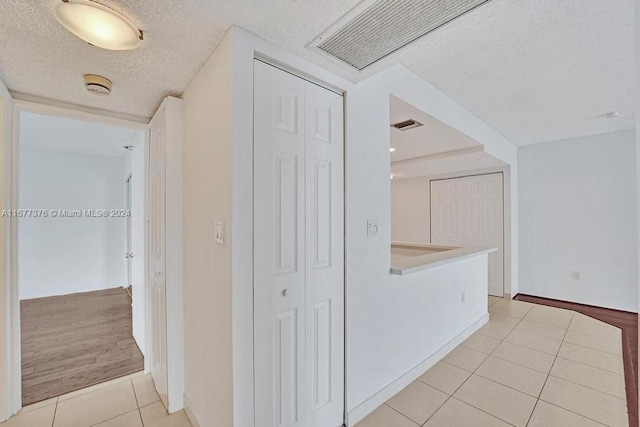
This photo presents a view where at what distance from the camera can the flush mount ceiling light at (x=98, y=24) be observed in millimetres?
1074

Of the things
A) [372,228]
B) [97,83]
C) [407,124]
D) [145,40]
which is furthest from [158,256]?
[407,124]

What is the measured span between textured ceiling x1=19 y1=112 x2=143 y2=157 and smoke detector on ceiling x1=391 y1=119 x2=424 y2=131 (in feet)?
8.37

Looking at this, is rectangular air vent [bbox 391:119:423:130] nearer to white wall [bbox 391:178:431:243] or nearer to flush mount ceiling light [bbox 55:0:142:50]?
flush mount ceiling light [bbox 55:0:142:50]

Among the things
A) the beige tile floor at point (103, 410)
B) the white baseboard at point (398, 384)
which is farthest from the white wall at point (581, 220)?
the beige tile floor at point (103, 410)

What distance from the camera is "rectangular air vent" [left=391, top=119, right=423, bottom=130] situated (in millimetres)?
2532

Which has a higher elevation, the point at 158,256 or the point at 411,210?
the point at 411,210

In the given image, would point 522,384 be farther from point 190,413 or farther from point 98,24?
point 98,24

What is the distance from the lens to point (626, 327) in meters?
3.13

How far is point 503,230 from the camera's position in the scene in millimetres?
4398

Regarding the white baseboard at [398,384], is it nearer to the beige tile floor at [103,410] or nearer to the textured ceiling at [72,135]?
the beige tile floor at [103,410]

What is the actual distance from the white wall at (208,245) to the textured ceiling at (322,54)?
0.51 ft

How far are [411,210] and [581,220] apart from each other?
99.2 inches

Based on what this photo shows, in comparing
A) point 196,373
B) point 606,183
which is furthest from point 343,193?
point 606,183

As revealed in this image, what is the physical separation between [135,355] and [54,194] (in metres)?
3.60
